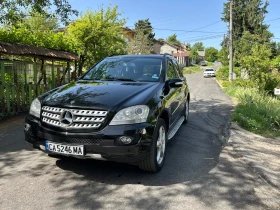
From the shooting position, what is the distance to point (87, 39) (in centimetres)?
1358

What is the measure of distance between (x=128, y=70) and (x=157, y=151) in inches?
65.5

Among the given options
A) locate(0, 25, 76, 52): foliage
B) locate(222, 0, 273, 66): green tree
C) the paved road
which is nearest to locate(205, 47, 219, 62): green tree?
locate(222, 0, 273, 66): green tree

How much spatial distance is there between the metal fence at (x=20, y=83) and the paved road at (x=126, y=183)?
124 inches

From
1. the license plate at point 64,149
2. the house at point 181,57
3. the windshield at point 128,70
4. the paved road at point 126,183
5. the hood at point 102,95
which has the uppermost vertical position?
the house at point 181,57

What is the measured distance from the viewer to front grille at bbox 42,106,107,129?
3143 mm

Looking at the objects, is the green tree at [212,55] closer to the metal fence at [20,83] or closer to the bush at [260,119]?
the bush at [260,119]

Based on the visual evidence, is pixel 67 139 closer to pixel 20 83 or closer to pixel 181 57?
pixel 20 83

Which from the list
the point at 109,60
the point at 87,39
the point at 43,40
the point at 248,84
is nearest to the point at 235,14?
the point at 248,84

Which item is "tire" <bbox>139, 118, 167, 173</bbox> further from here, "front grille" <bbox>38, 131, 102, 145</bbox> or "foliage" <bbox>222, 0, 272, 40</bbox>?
"foliage" <bbox>222, 0, 272, 40</bbox>

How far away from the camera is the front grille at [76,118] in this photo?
3143 millimetres

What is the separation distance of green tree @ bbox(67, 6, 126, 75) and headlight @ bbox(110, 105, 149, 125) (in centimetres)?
1036

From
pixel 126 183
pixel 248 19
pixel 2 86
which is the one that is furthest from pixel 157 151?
pixel 248 19

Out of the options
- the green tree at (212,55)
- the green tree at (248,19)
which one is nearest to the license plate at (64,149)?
the green tree at (248,19)

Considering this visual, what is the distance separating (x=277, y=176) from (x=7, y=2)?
9.33 m
